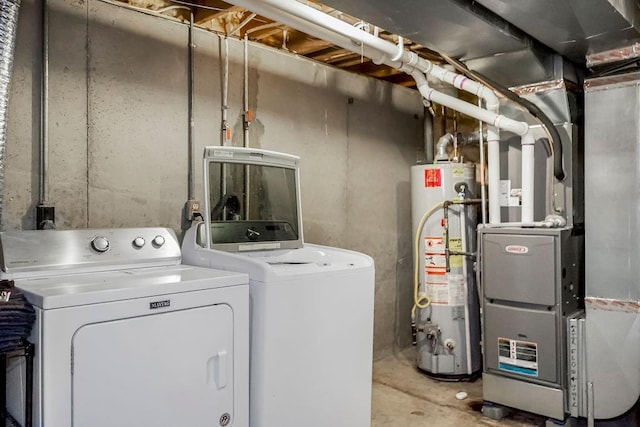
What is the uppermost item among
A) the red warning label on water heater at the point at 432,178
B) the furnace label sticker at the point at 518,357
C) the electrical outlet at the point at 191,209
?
the red warning label on water heater at the point at 432,178

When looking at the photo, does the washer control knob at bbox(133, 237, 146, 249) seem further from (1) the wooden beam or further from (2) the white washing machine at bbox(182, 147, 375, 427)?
(1) the wooden beam

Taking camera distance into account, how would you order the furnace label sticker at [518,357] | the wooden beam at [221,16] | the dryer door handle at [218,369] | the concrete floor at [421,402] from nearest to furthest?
1. the dryer door handle at [218,369]
2. the wooden beam at [221,16]
3. the furnace label sticker at [518,357]
4. the concrete floor at [421,402]

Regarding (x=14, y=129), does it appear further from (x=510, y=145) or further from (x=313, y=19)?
(x=510, y=145)

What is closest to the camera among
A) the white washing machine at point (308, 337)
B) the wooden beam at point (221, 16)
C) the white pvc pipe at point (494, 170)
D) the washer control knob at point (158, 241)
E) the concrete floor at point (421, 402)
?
the white washing machine at point (308, 337)

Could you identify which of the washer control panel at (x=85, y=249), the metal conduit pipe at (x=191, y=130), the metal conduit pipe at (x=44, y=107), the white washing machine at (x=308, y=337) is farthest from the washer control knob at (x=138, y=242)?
the metal conduit pipe at (x=191, y=130)

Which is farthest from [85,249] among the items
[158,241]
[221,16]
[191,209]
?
[221,16]

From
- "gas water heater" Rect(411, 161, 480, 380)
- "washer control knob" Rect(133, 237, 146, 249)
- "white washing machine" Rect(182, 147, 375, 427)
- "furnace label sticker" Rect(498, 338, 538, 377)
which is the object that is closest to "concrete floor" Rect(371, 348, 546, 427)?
"gas water heater" Rect(411, 161, 480, 380)

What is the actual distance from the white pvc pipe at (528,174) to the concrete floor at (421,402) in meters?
1.28

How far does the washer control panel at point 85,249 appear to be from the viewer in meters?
2.05

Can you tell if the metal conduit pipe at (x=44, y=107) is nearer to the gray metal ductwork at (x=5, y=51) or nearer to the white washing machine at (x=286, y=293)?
the gray metal ductwork at (x=5, y=51)

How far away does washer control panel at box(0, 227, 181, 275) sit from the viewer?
80.7 inches

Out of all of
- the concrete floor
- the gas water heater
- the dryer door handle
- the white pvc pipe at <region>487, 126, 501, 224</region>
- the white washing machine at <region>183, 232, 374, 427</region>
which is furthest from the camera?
the gas water heater

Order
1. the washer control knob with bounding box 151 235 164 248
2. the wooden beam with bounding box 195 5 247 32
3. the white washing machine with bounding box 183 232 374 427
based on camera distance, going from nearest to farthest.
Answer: the white washing machine with bounding box 183 232 374 427, the washer control knob with bounding box 151 235 164 248, the wooden beam with bounding box 195 5 247 32

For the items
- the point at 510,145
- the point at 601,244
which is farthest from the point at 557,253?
the point at 510,145
